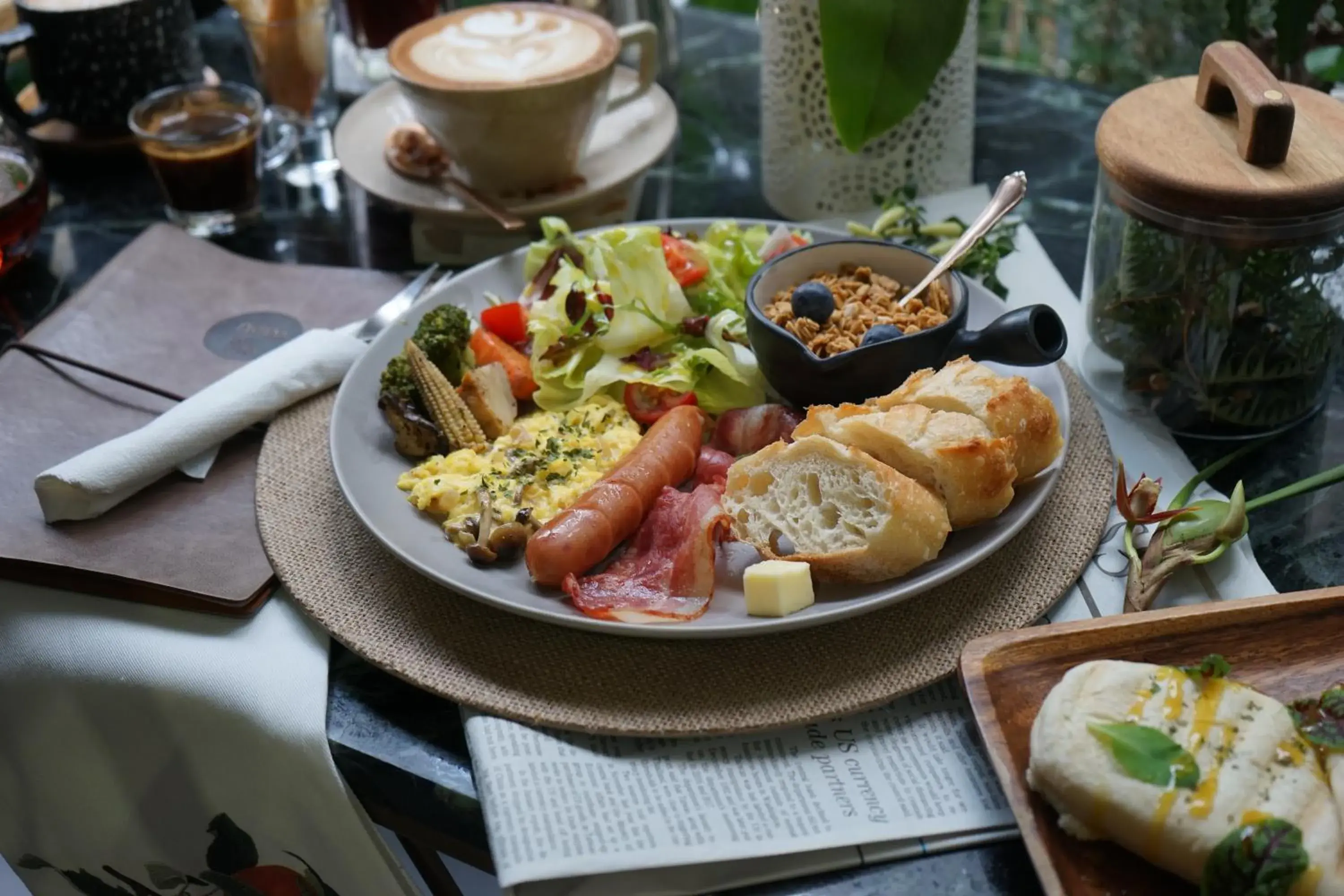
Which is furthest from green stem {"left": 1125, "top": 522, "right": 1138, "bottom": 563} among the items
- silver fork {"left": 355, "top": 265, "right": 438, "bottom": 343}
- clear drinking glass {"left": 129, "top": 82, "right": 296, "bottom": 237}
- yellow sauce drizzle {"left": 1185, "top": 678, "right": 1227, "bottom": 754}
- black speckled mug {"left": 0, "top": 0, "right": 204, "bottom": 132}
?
black speckled mug {"left": 0, "top": 0, "right": 204, "bottom": 132}

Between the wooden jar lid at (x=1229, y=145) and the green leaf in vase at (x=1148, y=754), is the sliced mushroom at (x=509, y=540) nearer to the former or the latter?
the green leaf in vase at (x=1148, y=754)

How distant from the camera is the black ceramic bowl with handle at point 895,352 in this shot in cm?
164

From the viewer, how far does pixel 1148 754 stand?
43.5 inches

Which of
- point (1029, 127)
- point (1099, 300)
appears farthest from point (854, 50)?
point (1029, 127)

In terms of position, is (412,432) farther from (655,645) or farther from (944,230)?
(944,230)

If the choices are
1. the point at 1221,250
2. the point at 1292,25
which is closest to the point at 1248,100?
the point at 1221,250

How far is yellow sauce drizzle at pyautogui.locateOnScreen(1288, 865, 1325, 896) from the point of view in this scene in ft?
3.41

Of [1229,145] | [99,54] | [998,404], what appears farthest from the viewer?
[99,54]

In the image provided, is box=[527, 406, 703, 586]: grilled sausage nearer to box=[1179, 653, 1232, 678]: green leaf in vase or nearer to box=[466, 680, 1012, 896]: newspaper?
box=[466, 680, 1012, 896]: newspaper

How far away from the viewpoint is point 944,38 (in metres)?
2.08

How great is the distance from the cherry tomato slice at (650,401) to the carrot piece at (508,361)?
158 millimetres

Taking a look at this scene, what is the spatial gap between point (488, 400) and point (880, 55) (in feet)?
3.07

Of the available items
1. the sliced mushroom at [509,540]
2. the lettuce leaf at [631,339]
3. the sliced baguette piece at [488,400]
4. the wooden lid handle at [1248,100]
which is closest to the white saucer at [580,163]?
the lettuce leaf at [631,339]

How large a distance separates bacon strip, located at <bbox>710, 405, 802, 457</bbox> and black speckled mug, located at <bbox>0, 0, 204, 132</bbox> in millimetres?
1701
